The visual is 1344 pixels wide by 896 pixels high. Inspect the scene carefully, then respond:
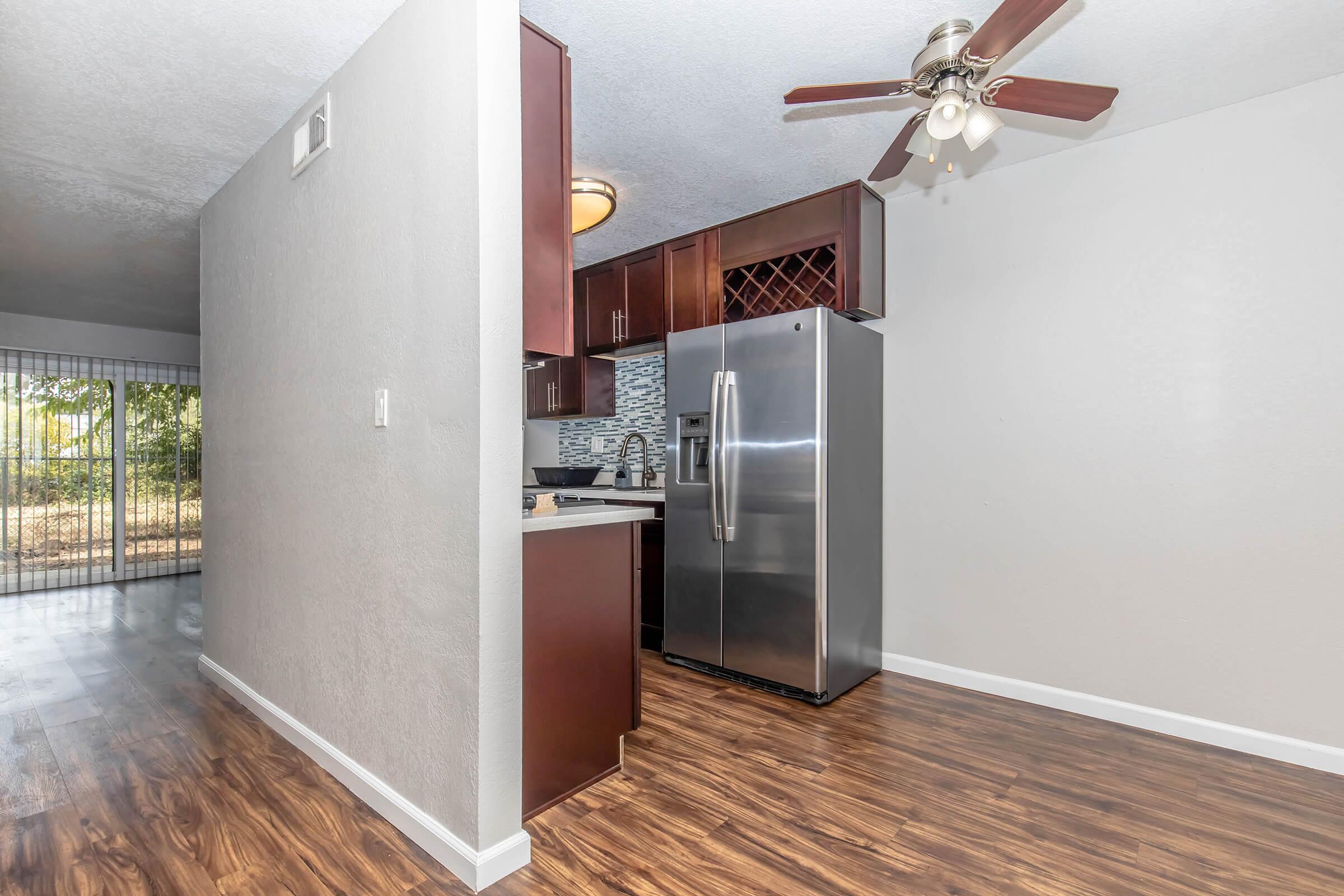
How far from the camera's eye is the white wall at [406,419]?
163 cm

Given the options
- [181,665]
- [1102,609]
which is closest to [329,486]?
[181,665]

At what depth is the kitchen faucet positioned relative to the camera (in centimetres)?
434

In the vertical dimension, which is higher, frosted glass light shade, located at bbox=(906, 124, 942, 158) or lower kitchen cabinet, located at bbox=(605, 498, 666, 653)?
frosted glass light shade, located at bbox=(906, 124, 942, 158)

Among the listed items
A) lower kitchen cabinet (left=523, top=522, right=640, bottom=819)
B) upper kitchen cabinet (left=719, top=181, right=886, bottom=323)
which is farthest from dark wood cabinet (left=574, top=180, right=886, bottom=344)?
lower kitchen cabinet (left=523, top=522, right=640, bottom=819)

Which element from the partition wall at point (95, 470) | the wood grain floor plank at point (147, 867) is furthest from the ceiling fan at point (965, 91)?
the partition wall at point (95, 470)

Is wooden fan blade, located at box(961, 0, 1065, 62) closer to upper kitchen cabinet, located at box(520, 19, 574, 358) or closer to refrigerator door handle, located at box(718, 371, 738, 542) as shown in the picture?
upper kitchen cabinet, located at box(520, 19, 574, 358)

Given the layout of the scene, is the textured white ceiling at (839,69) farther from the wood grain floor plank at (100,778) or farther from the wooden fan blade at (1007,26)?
the wood grain floor plank at (100,778)

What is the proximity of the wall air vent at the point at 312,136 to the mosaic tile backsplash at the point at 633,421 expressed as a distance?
7.72 feet

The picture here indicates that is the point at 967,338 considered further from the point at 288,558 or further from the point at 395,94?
the point at 288,558

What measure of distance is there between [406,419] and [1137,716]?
302cm

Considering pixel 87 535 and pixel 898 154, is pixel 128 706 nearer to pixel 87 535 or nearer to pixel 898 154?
pixel 898 154

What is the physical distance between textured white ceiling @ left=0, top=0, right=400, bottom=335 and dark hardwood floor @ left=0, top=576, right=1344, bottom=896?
2.35m

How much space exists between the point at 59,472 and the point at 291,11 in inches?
228

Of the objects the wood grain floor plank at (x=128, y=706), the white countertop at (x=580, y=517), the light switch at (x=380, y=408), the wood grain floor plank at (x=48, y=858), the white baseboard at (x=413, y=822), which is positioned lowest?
the wood grain floor plank at (x=128, y=706)
